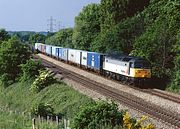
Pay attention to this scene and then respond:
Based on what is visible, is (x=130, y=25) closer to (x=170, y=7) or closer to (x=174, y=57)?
(x=170, y=7)

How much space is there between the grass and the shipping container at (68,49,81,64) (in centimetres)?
1443

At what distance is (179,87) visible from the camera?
3891 cm

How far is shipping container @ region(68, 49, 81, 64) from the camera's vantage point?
64.3m

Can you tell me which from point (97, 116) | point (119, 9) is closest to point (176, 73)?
point (97, 116)

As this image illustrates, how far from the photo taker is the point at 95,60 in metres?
53.6

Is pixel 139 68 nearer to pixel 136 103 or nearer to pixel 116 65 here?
pixel 116 65

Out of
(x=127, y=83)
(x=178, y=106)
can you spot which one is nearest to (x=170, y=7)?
(x=127, y=83)

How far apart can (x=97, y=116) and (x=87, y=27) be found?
234ft

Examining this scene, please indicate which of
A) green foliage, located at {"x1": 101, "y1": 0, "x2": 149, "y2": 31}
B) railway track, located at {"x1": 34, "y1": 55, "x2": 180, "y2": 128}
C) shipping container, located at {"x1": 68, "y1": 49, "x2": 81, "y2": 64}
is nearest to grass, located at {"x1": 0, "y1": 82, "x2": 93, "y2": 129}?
railway track, located at {"x1": 34, "y1": 55, "x2": 180, "y2": 128}

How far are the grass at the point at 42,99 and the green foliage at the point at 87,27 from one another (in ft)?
119

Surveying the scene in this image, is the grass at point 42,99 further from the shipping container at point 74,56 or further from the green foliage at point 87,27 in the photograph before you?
the green foliage at point 87,27

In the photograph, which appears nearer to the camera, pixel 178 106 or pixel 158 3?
pixel 178 106

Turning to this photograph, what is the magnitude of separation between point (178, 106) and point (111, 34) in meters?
34.7

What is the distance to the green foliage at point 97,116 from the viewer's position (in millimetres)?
20062
